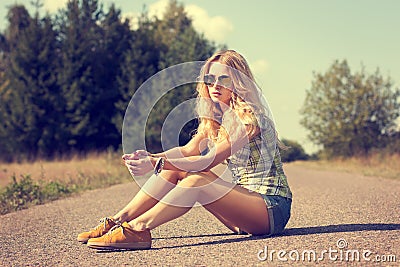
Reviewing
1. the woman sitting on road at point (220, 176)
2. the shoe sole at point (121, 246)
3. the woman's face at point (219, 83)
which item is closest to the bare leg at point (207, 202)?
the woman sitting on road at point (220, 176)

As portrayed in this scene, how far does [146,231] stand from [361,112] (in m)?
28.5

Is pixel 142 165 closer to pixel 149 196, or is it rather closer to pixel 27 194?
pixel 149 196

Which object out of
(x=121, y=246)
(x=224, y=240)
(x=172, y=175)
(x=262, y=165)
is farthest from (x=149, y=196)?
(x=262, y=165)

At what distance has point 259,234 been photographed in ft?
16.0

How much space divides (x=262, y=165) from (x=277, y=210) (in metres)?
0.38

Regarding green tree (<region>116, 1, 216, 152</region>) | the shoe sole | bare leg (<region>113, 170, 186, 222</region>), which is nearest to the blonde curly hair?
bare leg (<region>113, 170, 186, 222</region>)

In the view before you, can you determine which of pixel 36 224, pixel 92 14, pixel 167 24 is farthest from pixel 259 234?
pixel 167 24

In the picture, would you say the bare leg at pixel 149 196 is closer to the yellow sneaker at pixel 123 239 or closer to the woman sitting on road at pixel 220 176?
the woman sitting on road at pixel 220 176

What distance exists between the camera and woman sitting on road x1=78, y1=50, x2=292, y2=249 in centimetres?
452

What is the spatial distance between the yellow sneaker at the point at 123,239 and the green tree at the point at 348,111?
27613 millimetres

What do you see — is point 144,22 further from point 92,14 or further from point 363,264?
point 363,264

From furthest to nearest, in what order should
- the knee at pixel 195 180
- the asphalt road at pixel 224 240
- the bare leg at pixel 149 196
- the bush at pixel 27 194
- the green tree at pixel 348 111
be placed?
the green tree at pixel 348 111, the bush at pixel 27 194, the bare leg at pixel 149 196, the knee at pixel 195 180, the asphalt road at pixel 224 240

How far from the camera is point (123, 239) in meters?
4.50

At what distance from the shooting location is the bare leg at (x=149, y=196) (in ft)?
15.6
